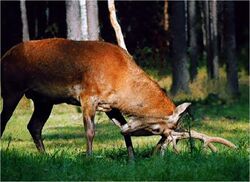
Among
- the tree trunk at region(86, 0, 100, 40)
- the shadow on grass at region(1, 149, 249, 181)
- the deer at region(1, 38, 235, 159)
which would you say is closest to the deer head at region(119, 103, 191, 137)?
the deer at region(1, 38, 235, 159)

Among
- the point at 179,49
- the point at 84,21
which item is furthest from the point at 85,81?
the point at 179,49

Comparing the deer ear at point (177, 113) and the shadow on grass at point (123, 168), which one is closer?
the shadow on grass at point (123, 168)

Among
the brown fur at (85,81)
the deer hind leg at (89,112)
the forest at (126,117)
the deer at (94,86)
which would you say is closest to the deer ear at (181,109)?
the deer at (94,86)

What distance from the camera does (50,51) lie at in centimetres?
1086

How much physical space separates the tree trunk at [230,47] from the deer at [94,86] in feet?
47.7

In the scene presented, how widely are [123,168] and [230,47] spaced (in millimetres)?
16697

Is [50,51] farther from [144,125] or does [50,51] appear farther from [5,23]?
[5,23]

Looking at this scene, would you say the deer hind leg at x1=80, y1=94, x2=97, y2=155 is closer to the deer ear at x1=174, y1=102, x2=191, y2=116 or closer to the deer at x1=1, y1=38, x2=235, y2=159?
the deer at x1=1, y1=38, x2=235, y2=159

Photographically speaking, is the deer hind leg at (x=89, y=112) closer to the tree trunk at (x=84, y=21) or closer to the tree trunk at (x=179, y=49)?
the tree trunk at (x=84, y=21)

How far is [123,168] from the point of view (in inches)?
359

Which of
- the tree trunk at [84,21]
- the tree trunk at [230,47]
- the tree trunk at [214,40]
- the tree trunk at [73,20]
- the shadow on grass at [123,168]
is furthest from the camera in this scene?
the tree trunk at [214,40]

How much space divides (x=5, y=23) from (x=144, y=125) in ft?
86.8

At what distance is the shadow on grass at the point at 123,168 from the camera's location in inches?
337

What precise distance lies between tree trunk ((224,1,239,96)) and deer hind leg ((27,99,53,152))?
1396cm
